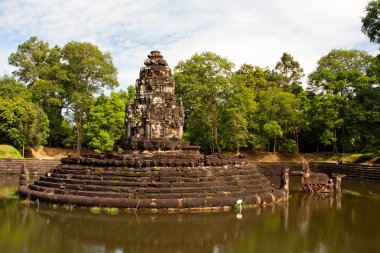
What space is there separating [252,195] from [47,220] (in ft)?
25.3

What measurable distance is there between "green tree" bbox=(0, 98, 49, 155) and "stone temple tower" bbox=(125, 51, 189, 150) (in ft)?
74.8

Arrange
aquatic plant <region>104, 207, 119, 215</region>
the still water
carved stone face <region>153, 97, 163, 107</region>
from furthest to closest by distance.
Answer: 1. carved stone face <region>153, 97, 163, 107</region>
2. aquatic plant <region>104, 207, 119, 215</region>
3. the still water

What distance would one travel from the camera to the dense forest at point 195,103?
43219 millimetres

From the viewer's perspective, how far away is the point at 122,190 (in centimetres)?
1500

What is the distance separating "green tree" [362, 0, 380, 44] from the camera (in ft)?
110

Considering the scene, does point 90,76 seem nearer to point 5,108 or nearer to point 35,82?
point 35,82

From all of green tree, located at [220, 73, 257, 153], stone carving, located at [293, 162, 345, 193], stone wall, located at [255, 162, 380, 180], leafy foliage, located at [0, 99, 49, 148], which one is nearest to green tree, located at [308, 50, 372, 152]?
stone wall, located at [255, 162, 380, 180]

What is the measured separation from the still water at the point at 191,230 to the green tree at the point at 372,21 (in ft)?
74.7

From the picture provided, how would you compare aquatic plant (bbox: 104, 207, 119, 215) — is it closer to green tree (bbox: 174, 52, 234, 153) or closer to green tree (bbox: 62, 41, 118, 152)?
green tree (bbox: 174, 52, 234, 153)

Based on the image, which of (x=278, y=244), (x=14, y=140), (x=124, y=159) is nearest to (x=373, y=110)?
(x=124, y=159)

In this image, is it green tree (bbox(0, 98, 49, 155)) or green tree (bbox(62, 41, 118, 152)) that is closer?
green tree (bbox(0, 98, 49, 155))

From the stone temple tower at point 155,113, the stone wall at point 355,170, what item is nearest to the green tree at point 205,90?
the stone wall at point 355,170

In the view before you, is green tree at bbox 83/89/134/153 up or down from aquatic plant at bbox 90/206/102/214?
up

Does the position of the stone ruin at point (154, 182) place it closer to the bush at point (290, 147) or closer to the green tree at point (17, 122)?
the green tree at point (17, 122)
